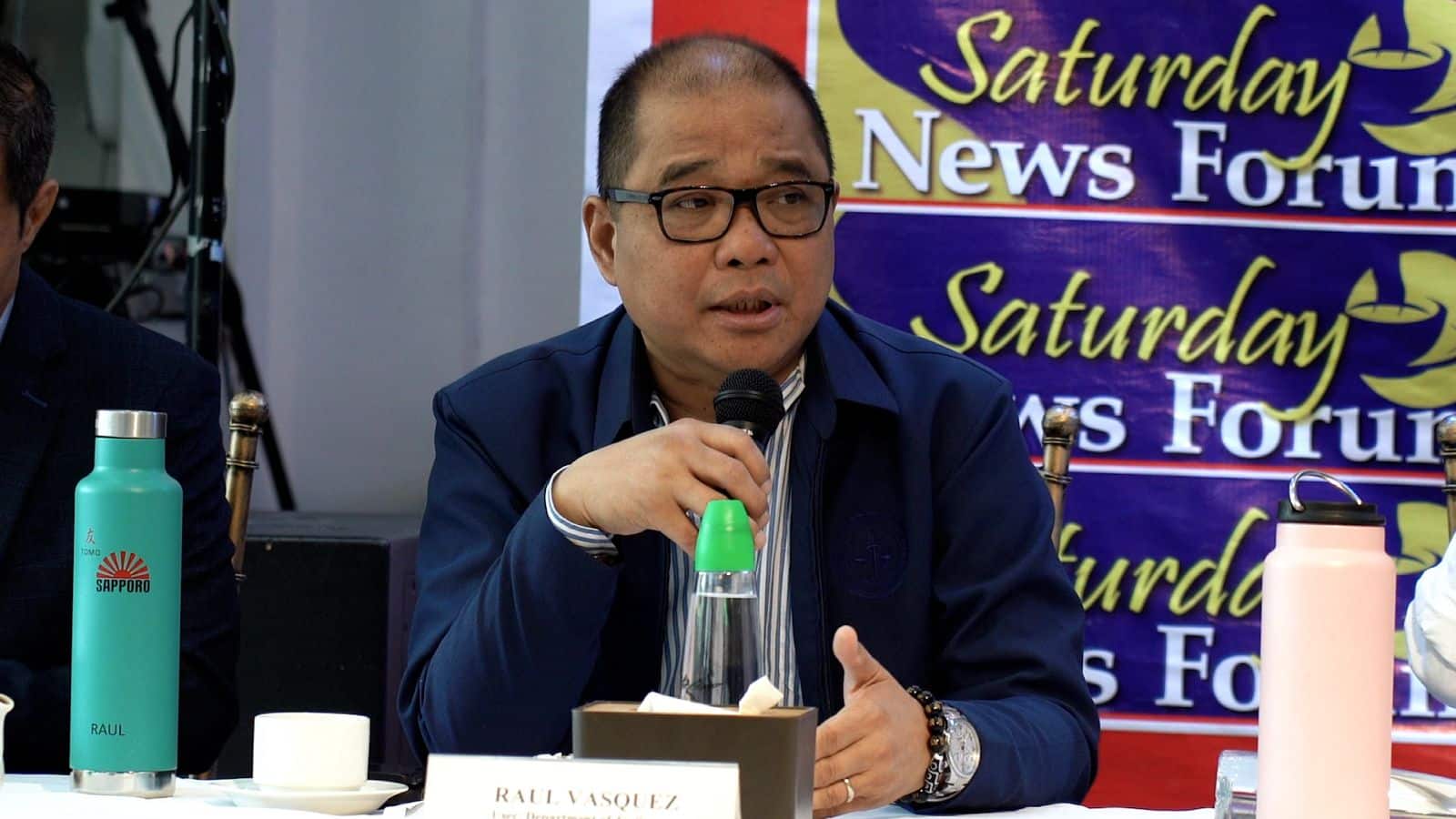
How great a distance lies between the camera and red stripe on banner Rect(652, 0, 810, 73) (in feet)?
8.05

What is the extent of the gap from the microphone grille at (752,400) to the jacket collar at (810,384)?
1.62ft

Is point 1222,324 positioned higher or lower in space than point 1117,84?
lower

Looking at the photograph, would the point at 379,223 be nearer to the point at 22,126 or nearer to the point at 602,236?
the point at 22,126

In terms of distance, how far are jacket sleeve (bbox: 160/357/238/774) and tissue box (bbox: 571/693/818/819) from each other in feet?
2.88

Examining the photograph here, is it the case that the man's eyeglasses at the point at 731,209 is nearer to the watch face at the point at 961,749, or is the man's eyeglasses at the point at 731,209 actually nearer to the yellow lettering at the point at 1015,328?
the watch face at the point at 961,749

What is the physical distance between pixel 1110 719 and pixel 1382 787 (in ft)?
4.84

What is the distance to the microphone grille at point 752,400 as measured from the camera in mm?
1207

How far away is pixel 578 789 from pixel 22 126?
125cm

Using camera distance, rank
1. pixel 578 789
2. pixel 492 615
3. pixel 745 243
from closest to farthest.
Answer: pixel 578 789 → pixel 492 615 → pixel 745 243

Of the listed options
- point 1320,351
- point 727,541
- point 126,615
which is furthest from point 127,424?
point 1320,351

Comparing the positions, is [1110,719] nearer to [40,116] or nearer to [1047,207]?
[1047,207]

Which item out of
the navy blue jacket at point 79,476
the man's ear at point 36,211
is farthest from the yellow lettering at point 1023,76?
the man's ear at point 36,211

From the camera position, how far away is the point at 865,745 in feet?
4.07

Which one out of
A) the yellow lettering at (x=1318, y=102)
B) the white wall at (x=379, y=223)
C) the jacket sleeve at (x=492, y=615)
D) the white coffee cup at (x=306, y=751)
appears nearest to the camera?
the white coffee cup at (x=306, y=751)
